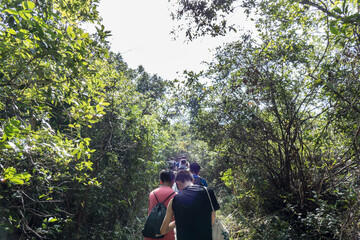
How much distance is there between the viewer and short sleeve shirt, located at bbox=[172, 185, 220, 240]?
2934mm

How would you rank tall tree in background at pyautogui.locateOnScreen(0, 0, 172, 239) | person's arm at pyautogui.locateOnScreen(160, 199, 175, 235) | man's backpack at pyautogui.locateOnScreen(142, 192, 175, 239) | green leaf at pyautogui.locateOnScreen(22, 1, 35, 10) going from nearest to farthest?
green leaf at pyautogui.locateOnScreen(22, 1, 35, 10)
tall tree in background at pyautogui.locateOnScreen(0, 0, 172, 239)
person's arm at pyautogui.locateOnScreen(160, 199, 175, 235)
man's backpack at pyautogui.locateOnScreen(142, 192, 175, 239)

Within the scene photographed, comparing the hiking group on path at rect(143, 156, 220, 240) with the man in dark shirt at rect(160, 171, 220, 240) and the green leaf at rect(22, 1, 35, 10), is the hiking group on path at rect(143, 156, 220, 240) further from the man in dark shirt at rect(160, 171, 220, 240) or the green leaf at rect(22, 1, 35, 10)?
the green leaf at rect(22, 1, 35, 10)

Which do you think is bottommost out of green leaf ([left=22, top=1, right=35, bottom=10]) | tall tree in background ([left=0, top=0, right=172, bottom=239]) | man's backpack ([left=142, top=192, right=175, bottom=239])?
man's backpack ([left=142, top=192, right=175, bottom=239])

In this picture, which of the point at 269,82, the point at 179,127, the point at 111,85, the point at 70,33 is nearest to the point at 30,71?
the point at 70,33

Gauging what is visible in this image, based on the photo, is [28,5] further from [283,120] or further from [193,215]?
[283,120]

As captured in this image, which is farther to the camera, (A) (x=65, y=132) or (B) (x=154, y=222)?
(A) (x=65, y=132)

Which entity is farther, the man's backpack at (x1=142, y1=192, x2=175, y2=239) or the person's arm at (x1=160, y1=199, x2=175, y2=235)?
the man's backpack at (x1=142, y1=192, x2=175, y2=239)

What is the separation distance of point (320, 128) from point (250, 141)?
139 centimetres

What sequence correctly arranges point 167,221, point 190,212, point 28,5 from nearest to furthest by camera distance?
point 28,5, point 190,212, point 167,221

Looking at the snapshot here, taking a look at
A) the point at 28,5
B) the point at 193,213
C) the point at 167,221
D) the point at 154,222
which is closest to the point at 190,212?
the point at 193,213

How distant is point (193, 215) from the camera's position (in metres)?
2.95

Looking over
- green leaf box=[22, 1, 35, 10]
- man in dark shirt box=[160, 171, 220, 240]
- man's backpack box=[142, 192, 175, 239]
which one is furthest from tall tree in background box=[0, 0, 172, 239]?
man in dark shirt box=[160, 171, 220, 240]

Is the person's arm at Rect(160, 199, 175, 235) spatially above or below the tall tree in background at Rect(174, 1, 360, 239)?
below

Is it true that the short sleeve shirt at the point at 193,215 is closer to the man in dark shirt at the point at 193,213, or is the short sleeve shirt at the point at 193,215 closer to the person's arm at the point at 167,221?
the man in dark shirt at the point at 193,213
